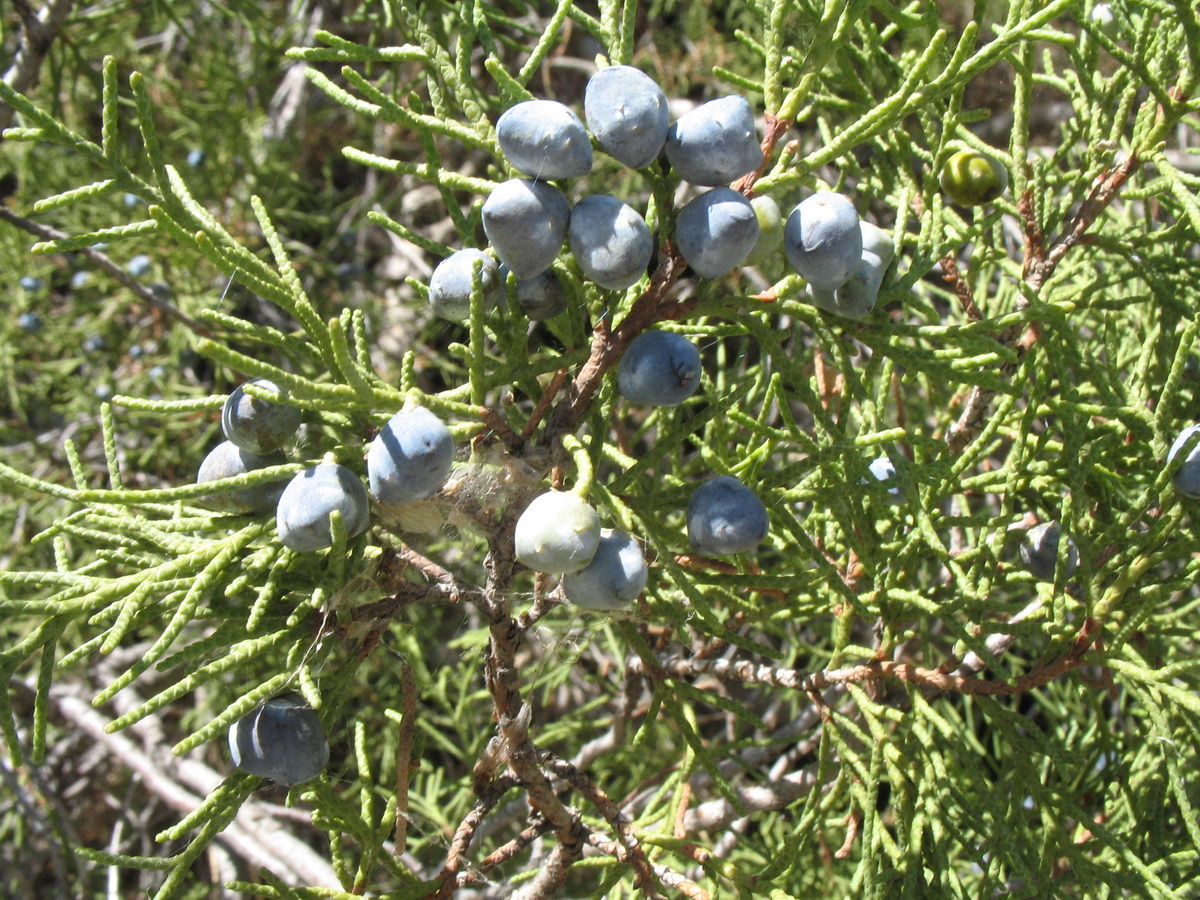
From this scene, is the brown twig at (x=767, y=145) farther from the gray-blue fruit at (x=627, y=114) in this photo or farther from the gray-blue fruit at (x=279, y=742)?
the gray-blue fruit at (x=279, y=742)

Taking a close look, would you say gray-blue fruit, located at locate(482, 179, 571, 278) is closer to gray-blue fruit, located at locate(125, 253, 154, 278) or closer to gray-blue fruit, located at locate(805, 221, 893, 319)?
gray-blue fruit, located at locate(805, 221, 893, 319)

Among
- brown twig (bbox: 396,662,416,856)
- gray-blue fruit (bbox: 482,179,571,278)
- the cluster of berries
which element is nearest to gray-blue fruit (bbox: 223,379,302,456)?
the cluster of berries

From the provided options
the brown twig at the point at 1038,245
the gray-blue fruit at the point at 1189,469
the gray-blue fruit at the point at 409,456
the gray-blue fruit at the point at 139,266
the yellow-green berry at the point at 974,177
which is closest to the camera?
the gray-blue fruit at the point at 409,456

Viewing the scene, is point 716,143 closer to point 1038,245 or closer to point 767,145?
point 767,145

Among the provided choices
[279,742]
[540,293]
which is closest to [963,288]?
[540,293]

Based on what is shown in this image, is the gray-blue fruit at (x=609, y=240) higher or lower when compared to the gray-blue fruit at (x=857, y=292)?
higher

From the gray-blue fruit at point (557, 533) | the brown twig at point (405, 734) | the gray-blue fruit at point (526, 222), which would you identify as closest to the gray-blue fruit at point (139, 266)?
the brown twig at point (405, 734)
